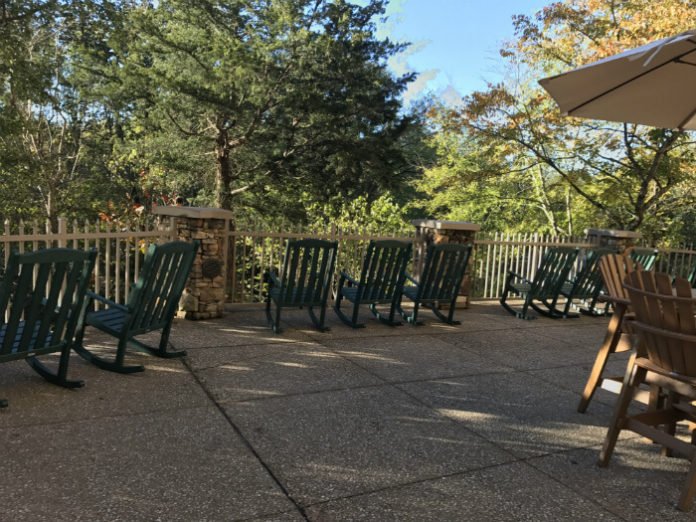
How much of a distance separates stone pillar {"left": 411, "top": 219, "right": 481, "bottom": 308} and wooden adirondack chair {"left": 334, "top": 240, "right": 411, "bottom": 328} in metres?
1.52

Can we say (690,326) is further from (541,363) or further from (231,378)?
(231,378)

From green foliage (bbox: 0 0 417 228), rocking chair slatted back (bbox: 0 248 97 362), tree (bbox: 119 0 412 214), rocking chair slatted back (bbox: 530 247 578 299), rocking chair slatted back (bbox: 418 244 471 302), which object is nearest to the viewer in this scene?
rocking chair slatted back (bbox: 0 248 97 362)

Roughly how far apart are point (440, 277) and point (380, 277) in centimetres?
80

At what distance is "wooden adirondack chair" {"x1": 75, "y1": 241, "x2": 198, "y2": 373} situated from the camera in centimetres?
384

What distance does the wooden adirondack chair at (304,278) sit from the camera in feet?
17.6

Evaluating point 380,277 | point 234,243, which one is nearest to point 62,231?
point 234,243

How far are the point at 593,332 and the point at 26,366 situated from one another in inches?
240

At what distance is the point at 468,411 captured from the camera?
368cm

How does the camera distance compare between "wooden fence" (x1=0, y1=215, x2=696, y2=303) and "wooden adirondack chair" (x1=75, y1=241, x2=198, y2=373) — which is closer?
"wooden adirondack chair" (x1=75, y1=241, x2=198, y2=373)

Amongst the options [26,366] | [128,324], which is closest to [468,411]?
[128,324]

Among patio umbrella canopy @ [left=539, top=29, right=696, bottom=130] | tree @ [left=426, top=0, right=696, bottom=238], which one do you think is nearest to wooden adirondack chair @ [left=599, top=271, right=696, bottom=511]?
patio umbrella canopy @ [left=539, top=29, right=696, bottom=130]

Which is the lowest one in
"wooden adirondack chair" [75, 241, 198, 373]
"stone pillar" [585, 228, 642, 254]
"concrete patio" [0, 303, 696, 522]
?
"concrete patio" [0, 303, 696, 522]

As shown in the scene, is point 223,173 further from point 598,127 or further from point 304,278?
point 304,278

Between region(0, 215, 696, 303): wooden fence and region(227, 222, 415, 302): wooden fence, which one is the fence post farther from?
region(227, 222, 415, 302): wooden fence
